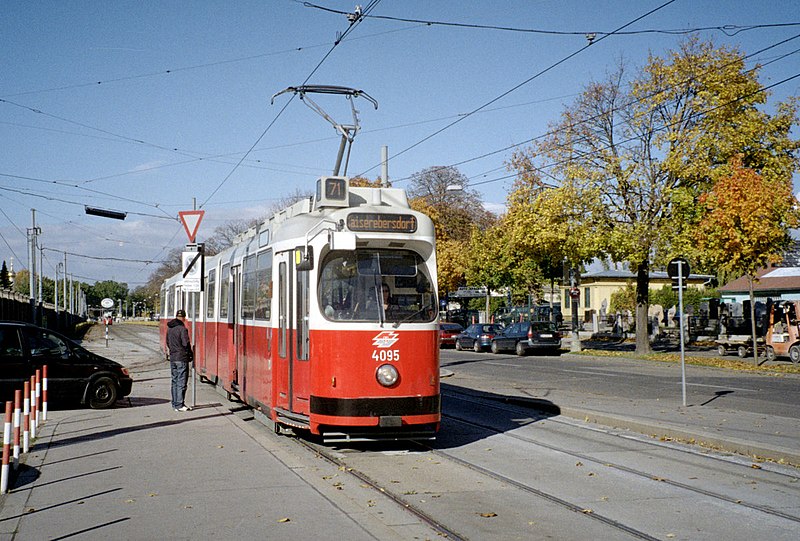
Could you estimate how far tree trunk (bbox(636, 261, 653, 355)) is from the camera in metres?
35.8

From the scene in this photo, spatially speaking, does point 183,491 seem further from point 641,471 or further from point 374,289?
point 641,471

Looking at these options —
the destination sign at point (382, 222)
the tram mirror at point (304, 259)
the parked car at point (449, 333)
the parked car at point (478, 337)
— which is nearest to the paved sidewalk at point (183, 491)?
the tram mirror at point (304, 259)

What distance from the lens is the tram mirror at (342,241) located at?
10.8 meters

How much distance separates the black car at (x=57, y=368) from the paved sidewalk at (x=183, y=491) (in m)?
2.04

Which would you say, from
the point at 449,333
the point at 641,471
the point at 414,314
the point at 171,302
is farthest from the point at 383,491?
the point at 449,333

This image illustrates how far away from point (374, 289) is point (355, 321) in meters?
0.48

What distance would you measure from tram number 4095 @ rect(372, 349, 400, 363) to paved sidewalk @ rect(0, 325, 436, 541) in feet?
4.92

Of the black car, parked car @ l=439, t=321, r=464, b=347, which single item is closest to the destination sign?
the black car

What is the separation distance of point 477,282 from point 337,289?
5133cm

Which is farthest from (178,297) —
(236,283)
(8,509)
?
(8,509)

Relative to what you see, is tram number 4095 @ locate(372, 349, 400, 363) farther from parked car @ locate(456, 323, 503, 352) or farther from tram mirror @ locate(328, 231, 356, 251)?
parked car @ locate(456, 323, 503, 352)

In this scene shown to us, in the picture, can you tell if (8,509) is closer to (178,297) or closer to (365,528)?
(365,528)

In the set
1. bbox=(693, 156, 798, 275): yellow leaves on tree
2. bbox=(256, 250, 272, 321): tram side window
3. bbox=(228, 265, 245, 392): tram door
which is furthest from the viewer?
bbox=(693, 156, 798, 275): yellow leaves on tree

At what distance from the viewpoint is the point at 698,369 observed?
96.7 feet
